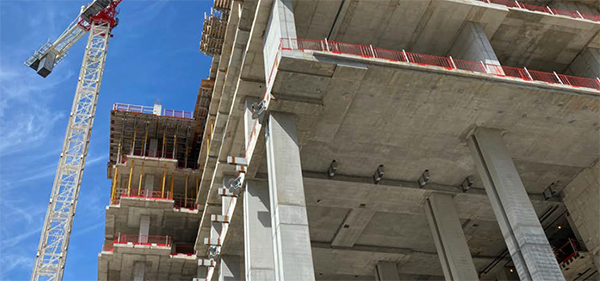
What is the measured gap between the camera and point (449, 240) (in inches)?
1147

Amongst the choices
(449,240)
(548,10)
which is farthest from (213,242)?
(548,10)

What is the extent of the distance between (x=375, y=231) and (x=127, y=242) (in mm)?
19329

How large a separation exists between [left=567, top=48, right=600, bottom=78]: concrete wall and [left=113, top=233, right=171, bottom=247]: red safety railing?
99.5ft

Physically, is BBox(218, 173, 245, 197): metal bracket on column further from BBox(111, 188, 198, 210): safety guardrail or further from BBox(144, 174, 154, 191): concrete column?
BBox(144, 174, 154, 191): concrete column

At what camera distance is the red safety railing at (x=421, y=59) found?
2486 centimetres

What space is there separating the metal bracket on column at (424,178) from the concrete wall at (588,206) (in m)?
8.68

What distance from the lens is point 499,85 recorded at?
81.9 ft

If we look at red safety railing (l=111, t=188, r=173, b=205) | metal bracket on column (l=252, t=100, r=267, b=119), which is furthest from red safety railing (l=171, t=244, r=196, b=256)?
metal bracket on column (l=252, t=100, r=267, b=119)

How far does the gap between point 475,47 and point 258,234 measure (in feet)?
45.9

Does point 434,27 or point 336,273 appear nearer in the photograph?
point 434,27

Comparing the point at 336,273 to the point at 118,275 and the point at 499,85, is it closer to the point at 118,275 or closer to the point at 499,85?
the point at 118,275

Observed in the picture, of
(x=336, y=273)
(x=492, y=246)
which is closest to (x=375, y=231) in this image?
(x=336, y=273)

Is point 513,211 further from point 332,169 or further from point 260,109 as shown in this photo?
point 260,109

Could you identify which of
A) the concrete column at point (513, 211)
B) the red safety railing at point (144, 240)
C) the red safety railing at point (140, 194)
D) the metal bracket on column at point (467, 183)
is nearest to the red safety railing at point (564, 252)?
the metal bracket on column at point (467, 183)
